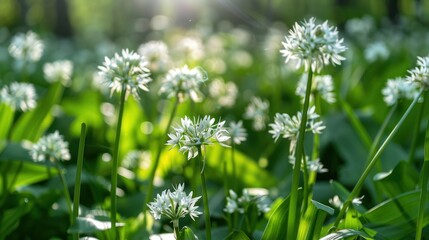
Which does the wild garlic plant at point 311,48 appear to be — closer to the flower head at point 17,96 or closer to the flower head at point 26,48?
the flower head at point 17,96

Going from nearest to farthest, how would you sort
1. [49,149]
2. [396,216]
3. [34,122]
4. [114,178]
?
[114,178]
[396,216]
[49,149]
[34,122]

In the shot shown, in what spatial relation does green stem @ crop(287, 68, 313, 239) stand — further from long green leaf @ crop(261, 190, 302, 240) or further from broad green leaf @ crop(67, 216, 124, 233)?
broad green leaf @ crop(67, 216, 124, 233)

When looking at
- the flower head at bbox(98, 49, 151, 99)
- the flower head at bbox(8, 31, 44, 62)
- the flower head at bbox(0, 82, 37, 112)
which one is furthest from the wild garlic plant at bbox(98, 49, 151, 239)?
the flower head at bbox(8, 31, 44, 62)

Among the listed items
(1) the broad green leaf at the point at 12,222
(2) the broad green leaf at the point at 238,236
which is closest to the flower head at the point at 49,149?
(1) the broad green leaf at the point at 12,222

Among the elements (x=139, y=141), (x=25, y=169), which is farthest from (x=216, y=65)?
(x=25, y=169)

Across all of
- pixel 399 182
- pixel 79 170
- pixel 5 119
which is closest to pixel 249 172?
pixel 399 182

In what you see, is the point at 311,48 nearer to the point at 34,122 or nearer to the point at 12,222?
the point at 12,222

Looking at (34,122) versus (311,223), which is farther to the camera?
(34,122)
